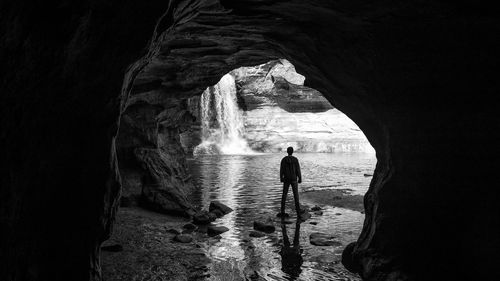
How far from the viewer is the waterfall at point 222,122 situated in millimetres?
39619

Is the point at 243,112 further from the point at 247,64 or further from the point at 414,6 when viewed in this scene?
the point at 414,6

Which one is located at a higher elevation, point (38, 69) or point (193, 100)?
point (193, 100)

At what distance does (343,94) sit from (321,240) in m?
3.01

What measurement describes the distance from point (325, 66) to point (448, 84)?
271cm

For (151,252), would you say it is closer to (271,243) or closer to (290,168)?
(271,243)

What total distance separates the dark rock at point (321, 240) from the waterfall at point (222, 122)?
103ft

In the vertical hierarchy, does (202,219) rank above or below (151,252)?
above

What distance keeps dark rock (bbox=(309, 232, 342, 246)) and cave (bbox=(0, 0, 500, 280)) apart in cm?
95

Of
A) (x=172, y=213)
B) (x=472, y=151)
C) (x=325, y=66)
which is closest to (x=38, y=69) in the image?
(x=472, y=151)

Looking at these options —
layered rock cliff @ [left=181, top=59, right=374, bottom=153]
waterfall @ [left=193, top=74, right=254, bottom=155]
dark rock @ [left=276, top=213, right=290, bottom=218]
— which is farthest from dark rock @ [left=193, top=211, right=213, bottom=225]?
layered rock cliff @ [left=181, top=59, right=374, bottom=153]

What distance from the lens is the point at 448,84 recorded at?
488 centimetres

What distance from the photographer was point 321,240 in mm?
7613

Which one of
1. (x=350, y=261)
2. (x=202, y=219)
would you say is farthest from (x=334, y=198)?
(x=350, y=261)

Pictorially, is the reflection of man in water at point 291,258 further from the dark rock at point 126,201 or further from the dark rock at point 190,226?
the dark rock at point 126,201
